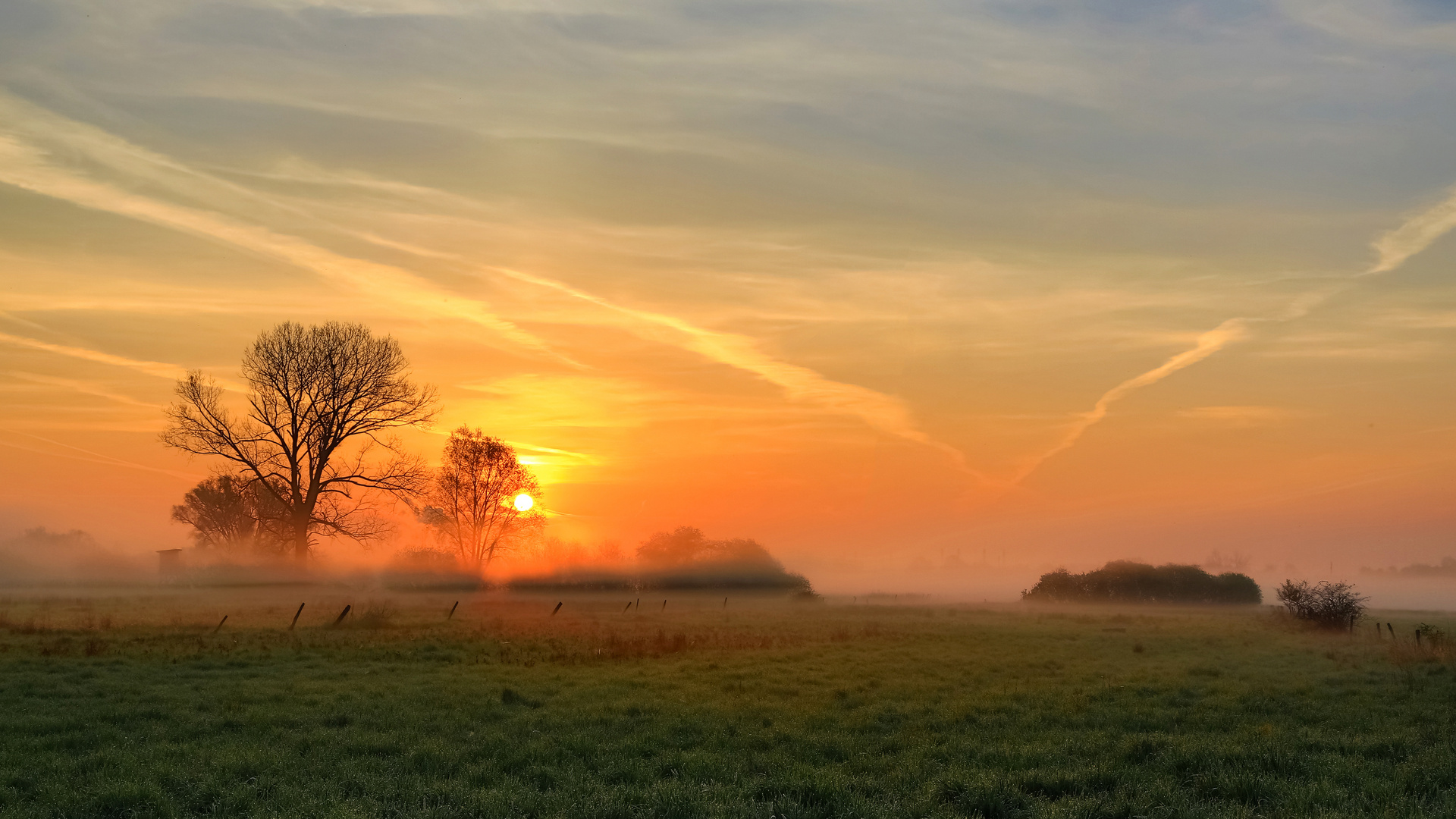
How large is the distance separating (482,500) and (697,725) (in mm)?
72419

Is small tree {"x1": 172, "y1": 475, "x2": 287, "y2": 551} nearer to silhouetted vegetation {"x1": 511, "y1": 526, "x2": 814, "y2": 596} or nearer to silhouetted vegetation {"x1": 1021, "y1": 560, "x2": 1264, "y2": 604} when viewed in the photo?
silhouetted vegetation {"x1": 511, "y1": 526, "x2": 814, "y2": 596}

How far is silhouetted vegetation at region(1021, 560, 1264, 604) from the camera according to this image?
108m

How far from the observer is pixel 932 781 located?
1448 cm

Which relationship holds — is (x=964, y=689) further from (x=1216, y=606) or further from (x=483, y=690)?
(x=1216, y=606)

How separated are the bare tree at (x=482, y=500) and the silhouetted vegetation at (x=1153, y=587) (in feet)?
209

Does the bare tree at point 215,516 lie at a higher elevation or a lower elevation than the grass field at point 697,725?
higher

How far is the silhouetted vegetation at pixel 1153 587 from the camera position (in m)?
108

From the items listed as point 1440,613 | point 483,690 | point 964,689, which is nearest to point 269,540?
point 483,690

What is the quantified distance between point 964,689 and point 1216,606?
83.3m

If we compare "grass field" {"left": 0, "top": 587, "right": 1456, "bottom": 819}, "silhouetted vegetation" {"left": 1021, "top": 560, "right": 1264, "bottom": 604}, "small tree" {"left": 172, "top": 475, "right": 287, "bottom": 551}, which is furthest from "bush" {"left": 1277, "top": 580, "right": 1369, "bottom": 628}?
"small tree" {"left": 172, "top": 475, "right": 287, "bottom": 551}

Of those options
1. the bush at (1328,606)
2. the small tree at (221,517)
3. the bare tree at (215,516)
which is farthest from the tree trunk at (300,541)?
the bush at (1328,606)

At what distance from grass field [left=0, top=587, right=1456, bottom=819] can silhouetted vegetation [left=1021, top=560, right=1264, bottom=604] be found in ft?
234

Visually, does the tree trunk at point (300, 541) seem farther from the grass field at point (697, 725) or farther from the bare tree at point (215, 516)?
the bare tree at point (215, 516)

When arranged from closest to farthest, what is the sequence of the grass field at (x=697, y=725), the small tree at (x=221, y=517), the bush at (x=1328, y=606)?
the grass field at (x=697, y=725), the bush at (x=1328, y=606), the small tree at (x=221, y=517)
